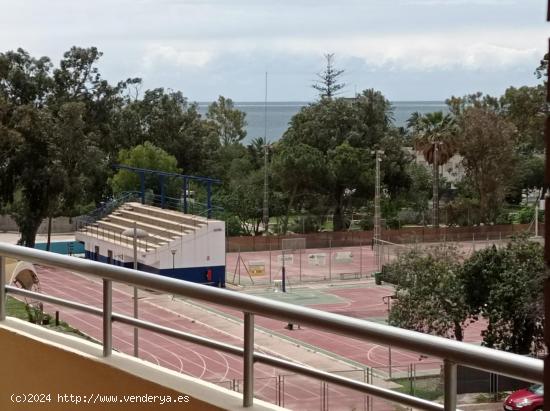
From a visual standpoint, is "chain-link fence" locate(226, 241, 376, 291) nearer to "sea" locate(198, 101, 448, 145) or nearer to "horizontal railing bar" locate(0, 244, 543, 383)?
"sea" locate(198, 101, 448, 145)

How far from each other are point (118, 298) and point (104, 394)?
0.44ft

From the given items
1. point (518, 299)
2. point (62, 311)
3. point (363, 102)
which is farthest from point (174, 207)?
point (62, 311)

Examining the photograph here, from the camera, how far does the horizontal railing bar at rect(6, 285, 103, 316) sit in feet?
4.06

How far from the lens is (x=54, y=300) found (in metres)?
1.32

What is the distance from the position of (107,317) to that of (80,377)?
0.31 ft

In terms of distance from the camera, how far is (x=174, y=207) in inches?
783

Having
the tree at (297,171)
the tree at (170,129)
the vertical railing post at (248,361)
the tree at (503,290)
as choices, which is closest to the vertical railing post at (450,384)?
the vertical railing post at (248,361)

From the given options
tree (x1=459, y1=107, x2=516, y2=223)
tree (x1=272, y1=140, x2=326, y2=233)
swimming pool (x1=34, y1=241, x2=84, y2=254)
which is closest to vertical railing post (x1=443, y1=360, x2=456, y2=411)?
swimming pool (x1=34, y1=241, x2=84, y2=254)

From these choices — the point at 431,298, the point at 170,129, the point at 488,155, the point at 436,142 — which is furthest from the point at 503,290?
the point at 170,129

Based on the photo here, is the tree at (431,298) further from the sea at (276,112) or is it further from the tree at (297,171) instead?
the sea at (276,112)

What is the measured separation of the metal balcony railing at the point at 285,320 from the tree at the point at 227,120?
2589cm

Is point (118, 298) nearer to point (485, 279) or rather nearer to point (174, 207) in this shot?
point (485, 279)

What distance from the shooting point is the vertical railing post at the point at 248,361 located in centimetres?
96

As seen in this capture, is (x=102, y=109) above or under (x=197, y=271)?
above
